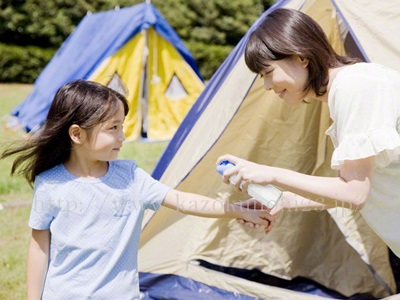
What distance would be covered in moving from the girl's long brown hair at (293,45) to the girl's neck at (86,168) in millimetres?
557

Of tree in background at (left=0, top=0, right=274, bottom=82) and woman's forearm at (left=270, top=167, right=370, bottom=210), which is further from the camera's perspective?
tree in background at (left=0, top=0, right=274, bottom=82)

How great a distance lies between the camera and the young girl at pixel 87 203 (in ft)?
6.12

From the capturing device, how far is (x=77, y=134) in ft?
6.38

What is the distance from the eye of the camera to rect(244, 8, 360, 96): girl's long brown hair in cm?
177

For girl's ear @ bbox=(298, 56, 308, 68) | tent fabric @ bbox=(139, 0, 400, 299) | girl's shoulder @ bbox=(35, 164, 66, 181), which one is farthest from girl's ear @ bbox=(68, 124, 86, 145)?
tent fabric @ bbox=(139, 0, 400, 299)

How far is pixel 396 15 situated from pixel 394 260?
1.35 meters

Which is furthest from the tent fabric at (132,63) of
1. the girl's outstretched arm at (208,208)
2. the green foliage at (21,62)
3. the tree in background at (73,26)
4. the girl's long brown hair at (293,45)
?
the tree in background at (73,26)

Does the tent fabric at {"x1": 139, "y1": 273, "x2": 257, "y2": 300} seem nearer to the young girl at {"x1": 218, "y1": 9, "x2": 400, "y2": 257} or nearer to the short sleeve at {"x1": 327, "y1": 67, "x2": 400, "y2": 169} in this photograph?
the young girl at {"x1": 218, "y1": 9, "x2": 400, "y2": 257}

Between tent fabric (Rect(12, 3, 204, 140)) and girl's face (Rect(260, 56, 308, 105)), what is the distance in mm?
5134

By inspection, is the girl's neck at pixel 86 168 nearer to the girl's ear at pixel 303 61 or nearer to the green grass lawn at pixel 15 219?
the green grass lawn at pixel 15 219

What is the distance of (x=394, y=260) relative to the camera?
320cm

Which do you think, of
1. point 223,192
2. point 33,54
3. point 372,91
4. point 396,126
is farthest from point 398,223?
point 33,54

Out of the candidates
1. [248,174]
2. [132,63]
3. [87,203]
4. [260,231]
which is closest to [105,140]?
[87,203]

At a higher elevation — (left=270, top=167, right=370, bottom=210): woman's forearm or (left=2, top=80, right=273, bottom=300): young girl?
(left=270, top=167, right=370, bottom=210): woman's forearm
